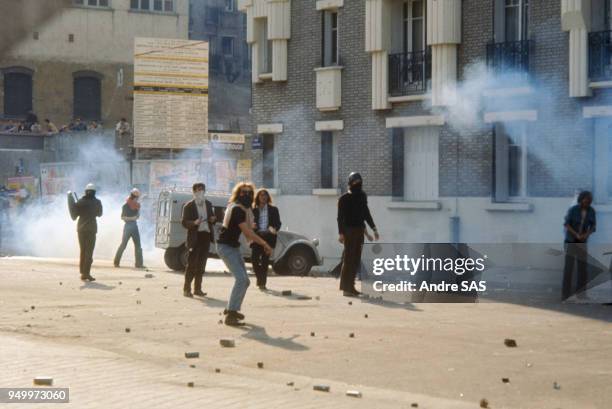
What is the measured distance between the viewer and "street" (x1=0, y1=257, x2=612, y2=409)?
1005cm

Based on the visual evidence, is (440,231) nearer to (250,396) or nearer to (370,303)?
(370,303)

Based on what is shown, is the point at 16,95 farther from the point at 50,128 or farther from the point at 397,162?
the point at 397,162

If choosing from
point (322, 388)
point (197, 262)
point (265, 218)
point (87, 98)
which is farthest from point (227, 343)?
point (87, 98)

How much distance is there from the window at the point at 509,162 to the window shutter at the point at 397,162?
3.23 meters

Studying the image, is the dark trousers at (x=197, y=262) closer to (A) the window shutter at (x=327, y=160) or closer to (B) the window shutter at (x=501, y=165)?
(B) the window shutter at (x=501, y=165)

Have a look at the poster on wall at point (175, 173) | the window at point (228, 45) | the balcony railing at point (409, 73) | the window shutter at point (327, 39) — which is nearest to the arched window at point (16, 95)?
the poster on wall at point (175, 173)

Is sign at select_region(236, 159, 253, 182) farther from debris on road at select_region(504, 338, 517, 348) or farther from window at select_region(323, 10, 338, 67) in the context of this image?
debris on road at select_region(504, 338, 517, 348)

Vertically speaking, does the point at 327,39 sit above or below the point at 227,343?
above

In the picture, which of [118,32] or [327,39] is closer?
[327,39]

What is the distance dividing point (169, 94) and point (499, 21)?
879 inches

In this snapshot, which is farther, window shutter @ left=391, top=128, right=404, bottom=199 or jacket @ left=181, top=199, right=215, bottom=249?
window shutter @ left=391, top=128, right=404, bottom=199

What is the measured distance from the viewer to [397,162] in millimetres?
33219

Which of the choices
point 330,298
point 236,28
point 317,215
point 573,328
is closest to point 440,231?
point 317,215

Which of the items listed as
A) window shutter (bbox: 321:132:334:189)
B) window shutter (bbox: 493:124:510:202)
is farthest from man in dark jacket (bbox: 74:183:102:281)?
window shutter (bbox: 321:132:334:189)
